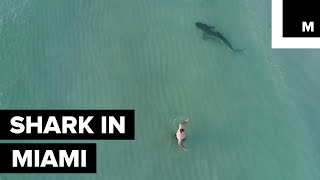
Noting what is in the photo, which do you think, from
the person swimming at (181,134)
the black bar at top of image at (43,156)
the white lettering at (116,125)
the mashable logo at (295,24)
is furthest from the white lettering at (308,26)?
the black bar at top of image at (43,156)

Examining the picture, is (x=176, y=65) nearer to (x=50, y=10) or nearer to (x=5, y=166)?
(x=50, y=10)

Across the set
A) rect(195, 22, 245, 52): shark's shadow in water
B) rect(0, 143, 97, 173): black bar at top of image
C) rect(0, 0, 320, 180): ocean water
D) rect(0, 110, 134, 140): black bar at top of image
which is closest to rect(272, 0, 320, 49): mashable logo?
rect(0, 0, 320, 180): ocean water

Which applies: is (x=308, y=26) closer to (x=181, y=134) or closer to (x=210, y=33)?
(x=210, y=33)

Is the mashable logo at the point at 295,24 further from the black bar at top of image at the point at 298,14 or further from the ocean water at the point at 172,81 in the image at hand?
the ocean water at the point at 172,81

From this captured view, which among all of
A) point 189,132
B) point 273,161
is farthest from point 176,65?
point 273,161

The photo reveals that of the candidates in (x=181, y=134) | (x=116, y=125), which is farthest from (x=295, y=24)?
(x=116, y=125)
